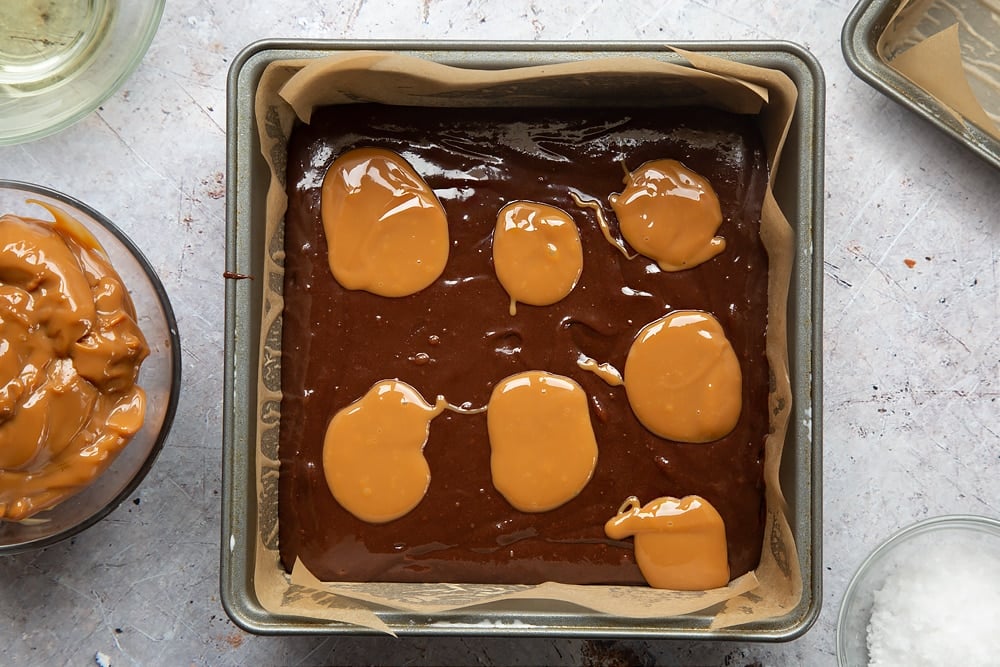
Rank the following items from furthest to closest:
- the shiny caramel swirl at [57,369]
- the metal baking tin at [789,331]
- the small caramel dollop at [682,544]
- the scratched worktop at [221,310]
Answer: the scratched worktop at [221,310]
the small caramel dollop at [682,544]
the metal baking tin at [789,331]
the shiny caramel swirl at [57,369]

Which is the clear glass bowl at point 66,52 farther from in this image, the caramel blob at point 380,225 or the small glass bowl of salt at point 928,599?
the small glass bowl of salt at point 928,599

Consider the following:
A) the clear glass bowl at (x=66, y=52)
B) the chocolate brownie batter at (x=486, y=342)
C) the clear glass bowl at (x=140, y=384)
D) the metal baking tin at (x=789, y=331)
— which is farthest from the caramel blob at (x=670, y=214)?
the clear glass bowl at (x=66, y=52)

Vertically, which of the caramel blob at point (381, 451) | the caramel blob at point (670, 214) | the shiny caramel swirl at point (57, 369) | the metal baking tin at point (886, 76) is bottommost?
the caramel blob at point (381, 451)

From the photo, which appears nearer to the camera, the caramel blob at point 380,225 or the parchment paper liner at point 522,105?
the parchment paper liner at point 522,105

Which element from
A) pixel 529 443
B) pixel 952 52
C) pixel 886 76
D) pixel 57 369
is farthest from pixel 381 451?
pixel 952 52

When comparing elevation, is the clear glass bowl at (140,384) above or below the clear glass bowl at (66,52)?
below

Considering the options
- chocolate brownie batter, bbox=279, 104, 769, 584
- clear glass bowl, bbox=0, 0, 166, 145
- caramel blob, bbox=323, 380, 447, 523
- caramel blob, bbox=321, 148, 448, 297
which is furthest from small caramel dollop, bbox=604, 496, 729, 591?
clear glass bowl, bbox=0, 0, 166, 145

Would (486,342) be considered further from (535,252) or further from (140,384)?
(140,384)

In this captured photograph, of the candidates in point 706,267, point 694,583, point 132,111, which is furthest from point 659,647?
point 132,111

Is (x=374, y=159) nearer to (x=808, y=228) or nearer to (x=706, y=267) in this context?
(x=706, y=267)
